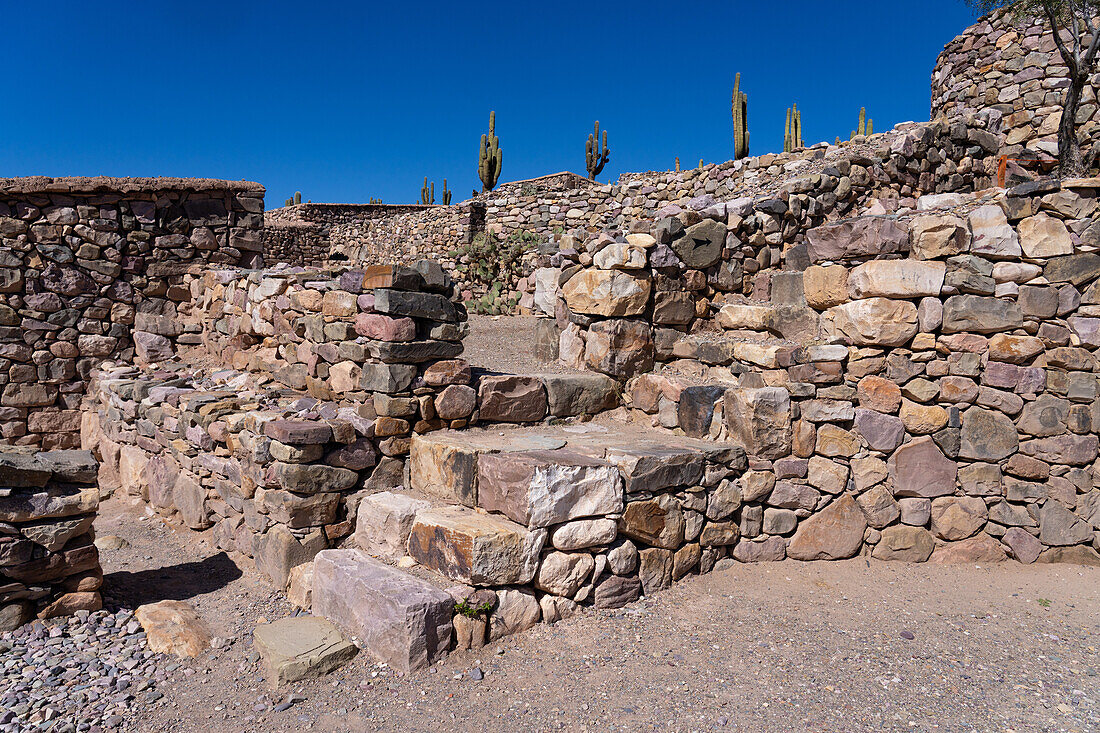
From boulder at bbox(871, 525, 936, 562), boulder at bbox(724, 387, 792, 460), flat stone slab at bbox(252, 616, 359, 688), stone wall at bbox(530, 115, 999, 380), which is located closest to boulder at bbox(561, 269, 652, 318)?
stone wall at bbox(530, 115, 999, 380)

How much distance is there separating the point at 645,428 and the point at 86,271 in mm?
6614

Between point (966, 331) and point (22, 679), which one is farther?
point (966, 331)

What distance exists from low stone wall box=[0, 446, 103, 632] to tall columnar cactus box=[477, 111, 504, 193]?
60.2 ft

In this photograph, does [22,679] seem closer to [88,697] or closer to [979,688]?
[88,697]

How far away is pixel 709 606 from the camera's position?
13.1 ft

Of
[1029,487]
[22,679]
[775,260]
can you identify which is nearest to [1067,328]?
[1029,487]

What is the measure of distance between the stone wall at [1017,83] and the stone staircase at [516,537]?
8.00 meters

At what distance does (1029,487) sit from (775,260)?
253cm

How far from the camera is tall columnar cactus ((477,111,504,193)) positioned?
832 inches

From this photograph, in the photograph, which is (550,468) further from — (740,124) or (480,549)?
(740,124)

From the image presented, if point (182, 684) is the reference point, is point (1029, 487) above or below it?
above

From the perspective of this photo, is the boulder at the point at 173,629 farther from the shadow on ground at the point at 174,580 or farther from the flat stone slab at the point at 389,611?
the flat stone slab at the point at 389,611

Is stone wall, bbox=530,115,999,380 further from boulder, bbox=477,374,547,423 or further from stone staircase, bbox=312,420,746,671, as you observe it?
stone staircase, bbox=312,420,746,671

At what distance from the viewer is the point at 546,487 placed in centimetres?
372
